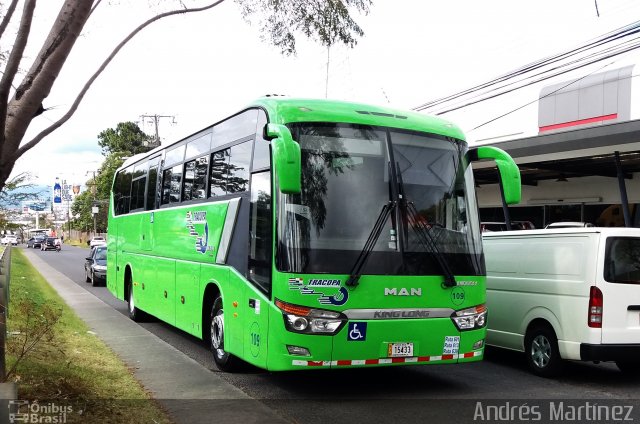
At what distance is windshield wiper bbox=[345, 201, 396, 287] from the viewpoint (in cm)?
636

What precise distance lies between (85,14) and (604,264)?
6.22m

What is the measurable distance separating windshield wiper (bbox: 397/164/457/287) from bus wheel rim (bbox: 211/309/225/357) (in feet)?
9.82

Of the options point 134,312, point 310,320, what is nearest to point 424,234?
point 310,320

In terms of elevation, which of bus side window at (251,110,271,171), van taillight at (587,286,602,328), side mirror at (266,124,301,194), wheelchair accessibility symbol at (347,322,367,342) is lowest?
wheelchair accessibility symbol at (347,322,367,342)

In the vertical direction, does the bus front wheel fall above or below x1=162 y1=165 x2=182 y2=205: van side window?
below

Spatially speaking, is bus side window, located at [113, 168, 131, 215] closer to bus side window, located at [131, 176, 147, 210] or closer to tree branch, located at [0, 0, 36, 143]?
bus side window, located at [131, 176, 147, 210]

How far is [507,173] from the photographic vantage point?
7188 mm

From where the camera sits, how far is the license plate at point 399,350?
21.4 feet

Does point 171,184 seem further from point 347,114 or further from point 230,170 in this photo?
point 347,114

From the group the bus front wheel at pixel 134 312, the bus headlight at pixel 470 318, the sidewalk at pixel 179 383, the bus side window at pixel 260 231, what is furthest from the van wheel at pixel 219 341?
the bus front wheel at pixel 134 312

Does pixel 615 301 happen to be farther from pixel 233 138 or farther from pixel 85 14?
pixel 85 14

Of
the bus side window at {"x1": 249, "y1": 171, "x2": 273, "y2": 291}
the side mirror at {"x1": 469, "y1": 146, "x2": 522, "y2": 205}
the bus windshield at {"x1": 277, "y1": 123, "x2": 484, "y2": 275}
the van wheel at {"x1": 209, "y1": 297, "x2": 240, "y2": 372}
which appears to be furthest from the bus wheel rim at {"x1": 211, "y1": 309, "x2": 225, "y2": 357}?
the side mirror at {"x1": 469, "y1": 146, "x2": 522, "y2": 205}

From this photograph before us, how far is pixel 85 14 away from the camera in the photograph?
4.66 metres

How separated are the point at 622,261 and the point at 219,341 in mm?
5158
